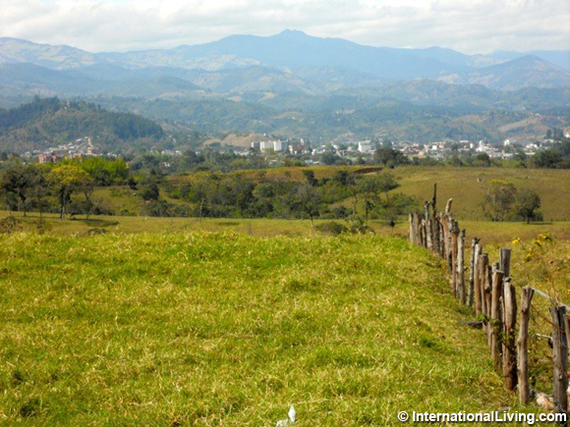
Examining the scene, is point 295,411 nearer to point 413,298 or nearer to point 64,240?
point 413,298

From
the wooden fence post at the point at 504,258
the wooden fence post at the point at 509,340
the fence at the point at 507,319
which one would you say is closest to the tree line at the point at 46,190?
the fence at the point at 507,319

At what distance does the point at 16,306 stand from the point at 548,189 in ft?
241

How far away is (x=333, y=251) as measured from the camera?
41.5 feet

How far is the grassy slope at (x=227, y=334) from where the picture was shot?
6.05 metres

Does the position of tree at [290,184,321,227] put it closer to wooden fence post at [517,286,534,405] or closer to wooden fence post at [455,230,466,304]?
wooden fence post at [455,230,466,304]

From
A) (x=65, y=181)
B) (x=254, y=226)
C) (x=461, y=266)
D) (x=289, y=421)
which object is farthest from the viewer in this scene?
(x=65, y=181)

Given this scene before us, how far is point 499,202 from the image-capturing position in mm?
62938

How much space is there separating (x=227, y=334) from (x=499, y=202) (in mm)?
59204

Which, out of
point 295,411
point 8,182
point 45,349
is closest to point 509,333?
point 295,411

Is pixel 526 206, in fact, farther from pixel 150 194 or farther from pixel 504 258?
pixel 504 258

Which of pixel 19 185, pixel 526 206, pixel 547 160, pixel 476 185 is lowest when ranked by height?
pixel 476 185

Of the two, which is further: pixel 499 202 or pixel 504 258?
pixel 499 202

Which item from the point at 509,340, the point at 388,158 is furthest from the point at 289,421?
the point at 388,158

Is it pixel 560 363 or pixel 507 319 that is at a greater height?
pixel 507 319
